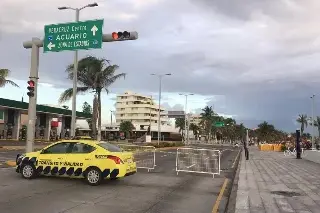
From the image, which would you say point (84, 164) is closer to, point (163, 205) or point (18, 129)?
point (163, 205)

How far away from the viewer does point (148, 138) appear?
6588cm

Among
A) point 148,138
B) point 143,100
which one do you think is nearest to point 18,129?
point 148,138

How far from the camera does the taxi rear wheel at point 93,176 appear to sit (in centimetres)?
1275

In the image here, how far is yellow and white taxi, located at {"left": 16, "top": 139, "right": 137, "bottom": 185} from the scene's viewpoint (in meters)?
12.8

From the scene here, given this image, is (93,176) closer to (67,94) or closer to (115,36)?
(115,36)

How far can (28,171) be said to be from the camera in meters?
13.6

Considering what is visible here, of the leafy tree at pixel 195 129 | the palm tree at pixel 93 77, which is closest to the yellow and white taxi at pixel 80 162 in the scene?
the palm tree at pixel 93 77

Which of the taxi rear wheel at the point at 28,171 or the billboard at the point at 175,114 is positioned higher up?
the billboard at the point at 175,114

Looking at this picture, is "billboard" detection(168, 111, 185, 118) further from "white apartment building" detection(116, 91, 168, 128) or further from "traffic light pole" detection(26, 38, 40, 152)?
"traffic light pole" detection(26, 38, 40, 152)

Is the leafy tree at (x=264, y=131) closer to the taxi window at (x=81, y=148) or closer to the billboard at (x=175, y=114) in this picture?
the billboard at (x=175, y=114)

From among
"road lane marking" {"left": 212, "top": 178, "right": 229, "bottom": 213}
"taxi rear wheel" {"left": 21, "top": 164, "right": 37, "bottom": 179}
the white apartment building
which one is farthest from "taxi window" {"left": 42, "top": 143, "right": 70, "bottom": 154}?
the white apartment building

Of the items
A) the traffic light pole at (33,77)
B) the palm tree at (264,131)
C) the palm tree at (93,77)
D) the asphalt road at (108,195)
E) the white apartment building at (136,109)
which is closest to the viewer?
the asphalt road at (108,195)

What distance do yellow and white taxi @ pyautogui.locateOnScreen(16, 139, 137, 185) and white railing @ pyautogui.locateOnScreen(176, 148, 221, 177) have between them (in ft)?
→ 19.4

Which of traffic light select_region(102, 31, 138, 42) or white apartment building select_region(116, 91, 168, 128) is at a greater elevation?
white apartment building select_region(116, 91, 168, 128)
